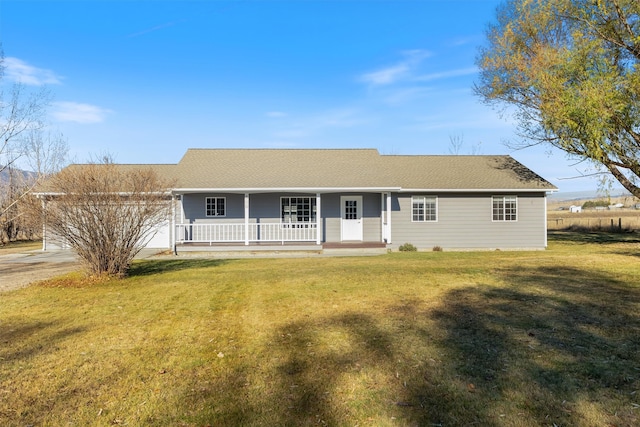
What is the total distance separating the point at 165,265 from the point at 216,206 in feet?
18.2

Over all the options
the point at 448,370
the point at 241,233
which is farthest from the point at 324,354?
the point at 241,233

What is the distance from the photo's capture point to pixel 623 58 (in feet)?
53.7

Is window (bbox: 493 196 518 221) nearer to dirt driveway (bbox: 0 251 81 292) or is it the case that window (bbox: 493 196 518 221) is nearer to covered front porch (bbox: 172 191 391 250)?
covered front porch (bbox: 172 191 391 250)

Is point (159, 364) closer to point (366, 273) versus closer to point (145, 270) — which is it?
point (366, 273)

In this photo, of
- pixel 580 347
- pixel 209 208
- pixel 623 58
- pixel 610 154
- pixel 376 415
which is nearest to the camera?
pixel 376 415

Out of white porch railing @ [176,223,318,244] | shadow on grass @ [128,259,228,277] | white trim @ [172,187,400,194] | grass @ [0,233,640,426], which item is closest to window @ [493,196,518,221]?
white trim @ [172,187,400,194]

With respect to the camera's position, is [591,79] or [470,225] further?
[470,225]

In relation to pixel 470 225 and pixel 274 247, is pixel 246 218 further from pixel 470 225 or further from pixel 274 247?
pixel 470 225

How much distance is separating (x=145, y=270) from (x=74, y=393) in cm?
812

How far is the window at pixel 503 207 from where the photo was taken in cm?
1767

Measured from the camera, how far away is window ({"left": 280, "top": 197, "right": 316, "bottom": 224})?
17.5m

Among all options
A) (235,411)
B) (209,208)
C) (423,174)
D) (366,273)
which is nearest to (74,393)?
(235,411)

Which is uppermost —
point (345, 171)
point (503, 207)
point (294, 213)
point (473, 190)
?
point (345, 171)

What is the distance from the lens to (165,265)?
488 inches
